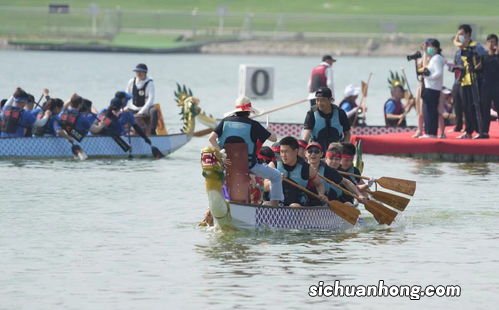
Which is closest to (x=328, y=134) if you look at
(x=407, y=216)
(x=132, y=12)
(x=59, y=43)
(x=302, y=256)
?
(x=407, y=216)

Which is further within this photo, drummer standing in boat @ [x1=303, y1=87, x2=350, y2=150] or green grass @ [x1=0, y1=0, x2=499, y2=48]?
green grass @ [x1=0, y1=0, x2=499, y2=48]

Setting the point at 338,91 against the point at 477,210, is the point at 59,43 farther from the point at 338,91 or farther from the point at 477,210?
the point at 477,210

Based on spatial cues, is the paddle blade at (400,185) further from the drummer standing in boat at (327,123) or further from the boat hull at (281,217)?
the boat hull at (281,217)

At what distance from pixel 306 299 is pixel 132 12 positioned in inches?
5480

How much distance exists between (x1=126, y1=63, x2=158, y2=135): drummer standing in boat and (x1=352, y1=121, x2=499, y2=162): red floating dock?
4.20 m

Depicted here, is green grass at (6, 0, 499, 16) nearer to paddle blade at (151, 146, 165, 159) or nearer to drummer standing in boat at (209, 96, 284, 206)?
paddle blade at (151, 146, 165, 159)

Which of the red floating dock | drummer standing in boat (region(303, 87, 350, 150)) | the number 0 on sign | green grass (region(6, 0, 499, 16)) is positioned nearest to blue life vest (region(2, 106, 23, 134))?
the red floating dock

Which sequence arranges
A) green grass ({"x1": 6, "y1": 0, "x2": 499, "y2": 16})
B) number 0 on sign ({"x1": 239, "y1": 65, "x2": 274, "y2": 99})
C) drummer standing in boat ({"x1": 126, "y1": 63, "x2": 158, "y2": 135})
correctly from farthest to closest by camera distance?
green grass ({"x1": 6, "y1": 0, "x2": 499, "y2": 16}) → number 0 on sign ({"x1": 239, "y1": 65, "x2": 274, "y2": 99}) → drummer standing in boat ({"x1": 126, "y1": 63, "x2": 158, "y2": 135})

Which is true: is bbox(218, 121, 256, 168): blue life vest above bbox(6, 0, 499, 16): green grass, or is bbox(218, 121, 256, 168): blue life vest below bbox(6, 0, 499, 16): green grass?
above

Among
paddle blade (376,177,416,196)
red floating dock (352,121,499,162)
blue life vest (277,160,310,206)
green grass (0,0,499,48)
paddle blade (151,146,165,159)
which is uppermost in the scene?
blue life vest (277,160,310,206)

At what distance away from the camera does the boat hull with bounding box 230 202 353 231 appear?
2075cm

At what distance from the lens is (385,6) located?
16725 cm

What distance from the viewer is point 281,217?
21.1m

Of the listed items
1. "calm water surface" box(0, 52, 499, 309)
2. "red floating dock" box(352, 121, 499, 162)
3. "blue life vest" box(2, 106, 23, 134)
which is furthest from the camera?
"red floating dock" box(352, 121, 499, 162)
